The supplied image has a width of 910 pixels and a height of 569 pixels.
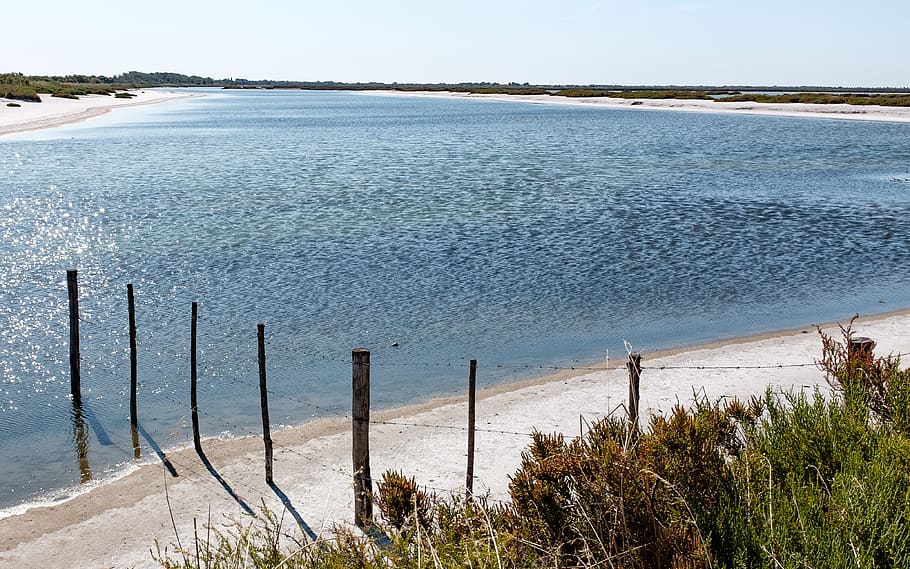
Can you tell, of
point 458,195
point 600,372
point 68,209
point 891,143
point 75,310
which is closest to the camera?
point 75,310

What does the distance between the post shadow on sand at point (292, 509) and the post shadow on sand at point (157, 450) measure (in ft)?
4.92

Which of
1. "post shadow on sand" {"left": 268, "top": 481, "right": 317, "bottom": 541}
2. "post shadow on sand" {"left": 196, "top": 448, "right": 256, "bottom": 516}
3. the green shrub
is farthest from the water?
the green shrub

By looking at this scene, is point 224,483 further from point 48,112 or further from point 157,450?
point 48,112

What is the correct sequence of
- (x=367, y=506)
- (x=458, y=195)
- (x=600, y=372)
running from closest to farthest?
1. (x=367, y=506)
2. (x=600, y=372)
3. (x=458, y=195)

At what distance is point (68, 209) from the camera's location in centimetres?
3116

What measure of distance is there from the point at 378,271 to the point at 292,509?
40.9 ft

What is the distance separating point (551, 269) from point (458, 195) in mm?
14428

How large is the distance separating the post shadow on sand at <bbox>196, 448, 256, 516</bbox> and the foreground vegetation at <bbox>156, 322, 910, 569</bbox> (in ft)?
11.8

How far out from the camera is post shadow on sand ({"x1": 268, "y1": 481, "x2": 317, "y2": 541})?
9.36 meters

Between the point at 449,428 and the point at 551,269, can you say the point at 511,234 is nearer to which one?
the point at 551,269

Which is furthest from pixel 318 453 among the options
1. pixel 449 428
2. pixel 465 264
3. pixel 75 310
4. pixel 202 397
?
pixel 465 264

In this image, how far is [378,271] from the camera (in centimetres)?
2202

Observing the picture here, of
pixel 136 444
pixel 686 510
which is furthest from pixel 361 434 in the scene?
pixel 136 444

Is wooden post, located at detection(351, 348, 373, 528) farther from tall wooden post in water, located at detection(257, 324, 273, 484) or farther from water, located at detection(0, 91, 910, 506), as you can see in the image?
water, located at detection(0, 91, 910, 506)
